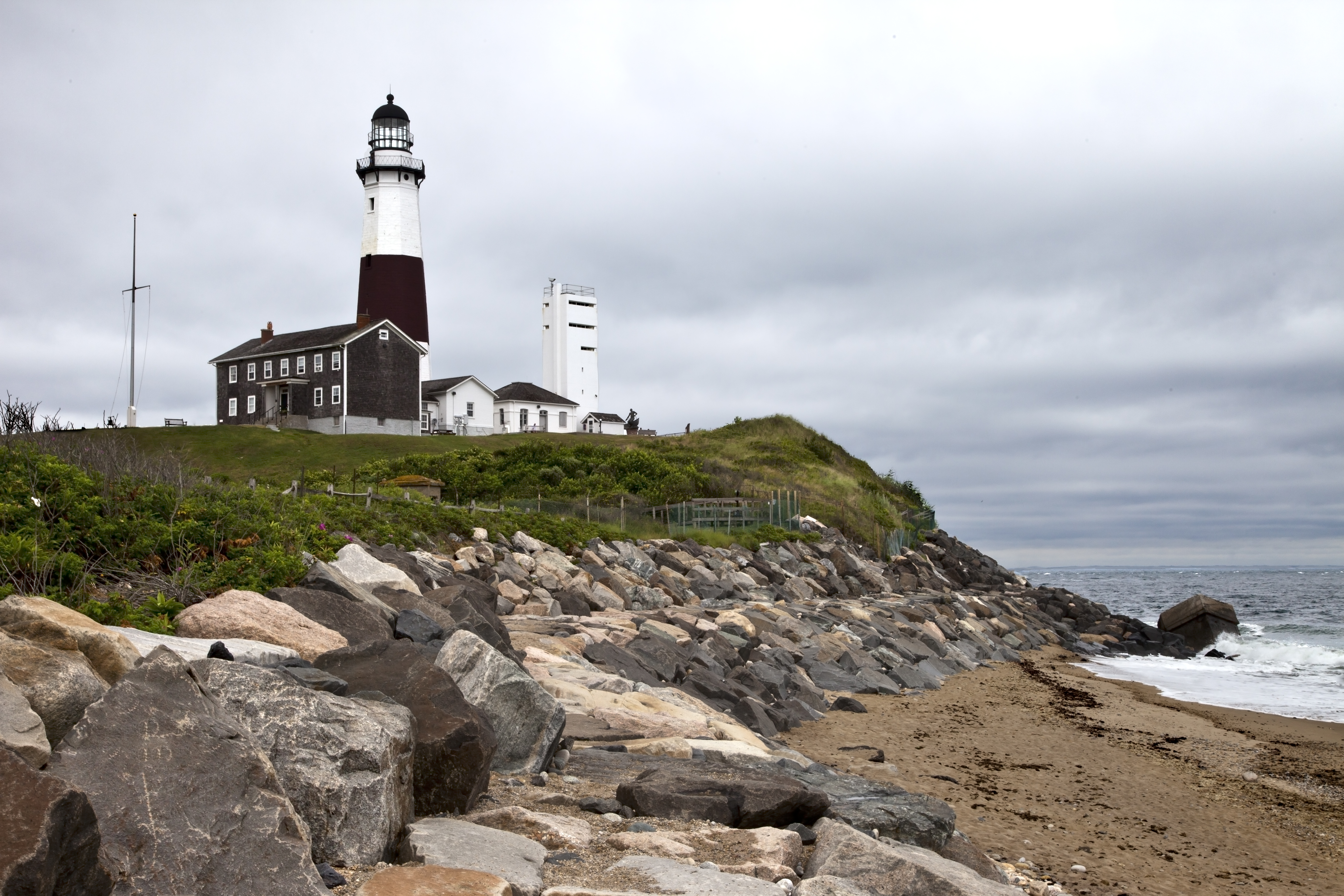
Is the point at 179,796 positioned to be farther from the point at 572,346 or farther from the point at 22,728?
the point at 572,346

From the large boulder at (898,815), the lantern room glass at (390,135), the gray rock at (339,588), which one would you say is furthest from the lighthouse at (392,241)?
the large boulder at (898,815)

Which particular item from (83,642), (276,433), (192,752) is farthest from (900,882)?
(276,433)

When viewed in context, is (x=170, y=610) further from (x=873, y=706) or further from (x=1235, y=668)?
(x=1235, y=668)

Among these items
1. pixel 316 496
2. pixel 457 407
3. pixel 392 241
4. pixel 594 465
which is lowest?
pixel 316 496

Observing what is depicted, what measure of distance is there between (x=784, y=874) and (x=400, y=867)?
1999 millimetres

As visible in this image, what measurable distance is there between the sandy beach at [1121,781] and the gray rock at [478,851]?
4.88m

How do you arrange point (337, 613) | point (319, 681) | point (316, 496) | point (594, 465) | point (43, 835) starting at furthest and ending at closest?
point (594, 465), point (316, 496), point (337, 613), point (319, 681), point (43, 835)

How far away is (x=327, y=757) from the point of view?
462 centimetres

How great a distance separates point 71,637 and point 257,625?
8.58ft

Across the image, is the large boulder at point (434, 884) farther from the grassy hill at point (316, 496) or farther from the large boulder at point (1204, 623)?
the large boulder at point (1204, 623)

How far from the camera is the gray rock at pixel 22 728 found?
3.71 metres

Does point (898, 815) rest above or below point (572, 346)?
below

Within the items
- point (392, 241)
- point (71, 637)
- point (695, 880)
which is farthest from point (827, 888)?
point (392, 241)

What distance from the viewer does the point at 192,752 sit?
398 centimetres
